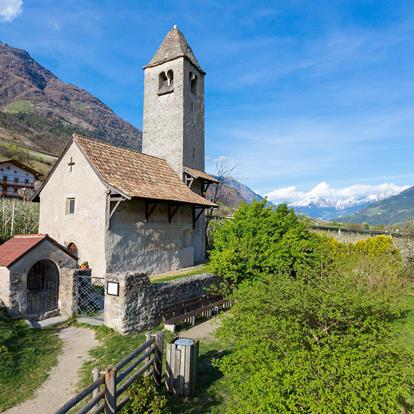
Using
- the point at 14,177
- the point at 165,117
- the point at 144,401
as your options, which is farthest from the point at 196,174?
the point at 14,177

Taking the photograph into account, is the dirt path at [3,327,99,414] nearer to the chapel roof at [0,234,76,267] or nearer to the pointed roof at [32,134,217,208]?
the chapel roof at [0,234,76,267]

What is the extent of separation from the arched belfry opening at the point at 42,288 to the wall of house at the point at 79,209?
243 centimetres

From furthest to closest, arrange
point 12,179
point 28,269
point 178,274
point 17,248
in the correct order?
point 12,179
point 178,274
point 17,248
point 28,269

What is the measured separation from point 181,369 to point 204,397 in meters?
0.79

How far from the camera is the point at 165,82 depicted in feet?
78.4

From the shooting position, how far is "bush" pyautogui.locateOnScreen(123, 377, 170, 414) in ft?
17.9

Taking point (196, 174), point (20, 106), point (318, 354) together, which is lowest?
point (318, 354)

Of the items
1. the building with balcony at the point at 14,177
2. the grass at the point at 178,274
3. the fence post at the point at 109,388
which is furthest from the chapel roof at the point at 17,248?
the building with balcony at the point at 14,177

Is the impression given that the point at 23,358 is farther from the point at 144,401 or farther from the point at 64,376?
the point at 144,401

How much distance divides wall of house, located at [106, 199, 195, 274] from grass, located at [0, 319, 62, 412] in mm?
5456

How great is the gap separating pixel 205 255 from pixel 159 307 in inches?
562

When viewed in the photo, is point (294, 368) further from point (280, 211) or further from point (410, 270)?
point (410, 270)

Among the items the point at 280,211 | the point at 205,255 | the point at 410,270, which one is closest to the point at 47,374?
the point at 280,211

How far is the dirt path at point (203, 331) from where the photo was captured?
34.9 feet
